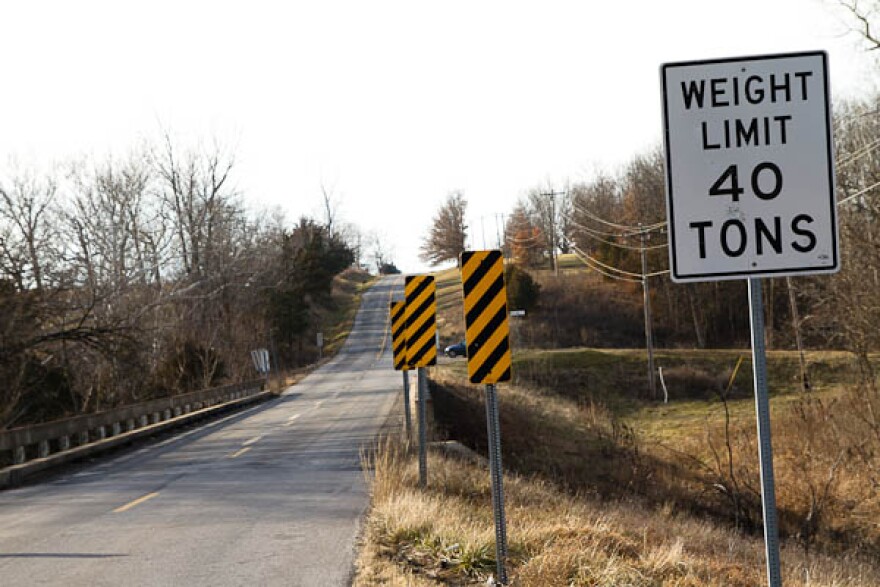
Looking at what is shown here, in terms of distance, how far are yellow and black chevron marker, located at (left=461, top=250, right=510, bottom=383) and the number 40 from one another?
341 centimetres

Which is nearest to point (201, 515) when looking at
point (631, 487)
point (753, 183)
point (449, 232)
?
point (753, 183)

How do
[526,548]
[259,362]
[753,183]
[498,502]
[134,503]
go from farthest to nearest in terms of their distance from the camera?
[259,362], [134,503], [526,548], [498,502], [753,183]

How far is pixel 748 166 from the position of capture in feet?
14.2

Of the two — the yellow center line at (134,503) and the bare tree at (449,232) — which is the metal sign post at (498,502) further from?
the bare tree at (449,232)

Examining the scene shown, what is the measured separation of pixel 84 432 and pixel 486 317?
17250 millimetres

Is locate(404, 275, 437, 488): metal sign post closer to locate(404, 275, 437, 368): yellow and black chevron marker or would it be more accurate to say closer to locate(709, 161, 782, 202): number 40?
locate(404, 275, 437, 368): yellow and black chevron marker

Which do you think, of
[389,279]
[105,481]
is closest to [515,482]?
[105,481]

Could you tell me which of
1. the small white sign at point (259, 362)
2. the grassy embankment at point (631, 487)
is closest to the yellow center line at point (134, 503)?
the grassy embankment at point (631, 487)

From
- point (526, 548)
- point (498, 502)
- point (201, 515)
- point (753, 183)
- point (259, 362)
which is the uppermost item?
point (753, 183)

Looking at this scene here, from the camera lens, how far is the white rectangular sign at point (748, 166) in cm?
427

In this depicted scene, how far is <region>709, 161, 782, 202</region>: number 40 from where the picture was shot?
169 inches

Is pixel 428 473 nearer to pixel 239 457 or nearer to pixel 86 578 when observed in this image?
pixel 86 578

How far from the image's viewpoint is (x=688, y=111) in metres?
4.38

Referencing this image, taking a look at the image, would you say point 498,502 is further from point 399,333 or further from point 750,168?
point 399,333
